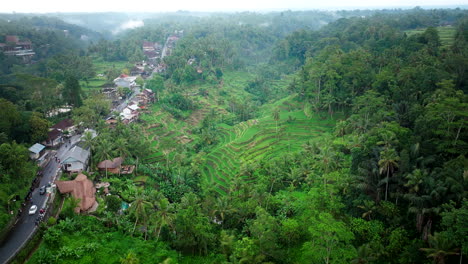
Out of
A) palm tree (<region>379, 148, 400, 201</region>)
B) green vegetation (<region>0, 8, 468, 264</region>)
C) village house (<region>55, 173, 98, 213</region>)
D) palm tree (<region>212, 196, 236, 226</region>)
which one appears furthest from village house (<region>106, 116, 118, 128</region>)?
palm tree (<region>379, 148, 400, 201</region>)

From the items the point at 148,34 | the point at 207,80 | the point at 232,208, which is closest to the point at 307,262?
the point at 232,208

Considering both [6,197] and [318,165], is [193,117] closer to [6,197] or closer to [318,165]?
[318,165]

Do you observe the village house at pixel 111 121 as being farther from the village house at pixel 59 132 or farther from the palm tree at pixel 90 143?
the palm tree at pixel 90 143

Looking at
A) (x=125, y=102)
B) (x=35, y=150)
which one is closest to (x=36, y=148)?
(x=35, y=150)

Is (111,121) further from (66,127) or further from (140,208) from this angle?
(140,208)

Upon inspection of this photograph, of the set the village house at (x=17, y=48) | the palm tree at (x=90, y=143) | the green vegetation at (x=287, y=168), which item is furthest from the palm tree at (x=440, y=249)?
the village house at (x=17, y=48)
